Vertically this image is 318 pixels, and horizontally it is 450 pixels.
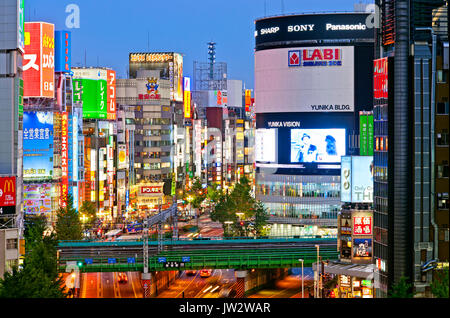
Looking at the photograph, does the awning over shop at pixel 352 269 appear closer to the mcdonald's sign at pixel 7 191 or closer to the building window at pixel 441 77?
the building window at pixel 441 77

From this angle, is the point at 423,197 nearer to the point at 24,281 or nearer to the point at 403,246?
the point at 403,246

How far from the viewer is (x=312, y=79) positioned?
147500 mm

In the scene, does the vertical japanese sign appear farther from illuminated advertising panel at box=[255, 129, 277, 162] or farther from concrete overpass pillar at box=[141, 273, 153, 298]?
concrete overpass pillar at box=[141, 273, 153, 298]

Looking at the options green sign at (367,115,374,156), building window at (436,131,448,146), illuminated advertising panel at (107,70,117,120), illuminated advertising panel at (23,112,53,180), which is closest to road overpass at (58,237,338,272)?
green sign at (367,115,374,156)

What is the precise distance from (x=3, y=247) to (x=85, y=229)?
4929cm

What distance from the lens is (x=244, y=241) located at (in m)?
104

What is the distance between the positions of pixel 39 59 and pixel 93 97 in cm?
4578

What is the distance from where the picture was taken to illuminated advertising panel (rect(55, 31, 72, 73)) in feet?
422

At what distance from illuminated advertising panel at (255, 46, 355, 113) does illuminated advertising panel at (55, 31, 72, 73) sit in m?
31.1

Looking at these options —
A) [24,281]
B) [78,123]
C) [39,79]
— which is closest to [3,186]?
[24,281]

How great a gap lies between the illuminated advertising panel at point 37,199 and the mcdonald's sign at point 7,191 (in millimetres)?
43155

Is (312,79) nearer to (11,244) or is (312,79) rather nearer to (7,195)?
(7,195)

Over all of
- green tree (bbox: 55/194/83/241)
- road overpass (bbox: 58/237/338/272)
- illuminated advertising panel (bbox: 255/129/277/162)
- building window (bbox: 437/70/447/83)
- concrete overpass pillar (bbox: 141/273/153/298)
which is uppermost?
building window (bbox: 437/70/447/83)

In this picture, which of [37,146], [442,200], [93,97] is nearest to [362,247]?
[442,200]
